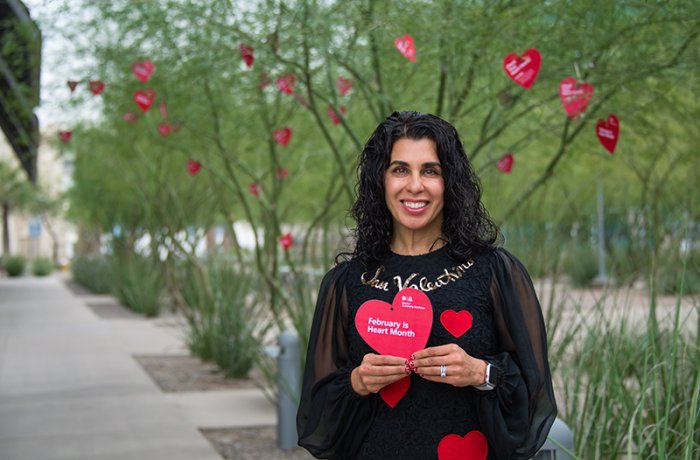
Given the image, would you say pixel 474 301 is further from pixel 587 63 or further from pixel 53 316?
pixel 53 316

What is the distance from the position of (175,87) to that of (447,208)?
18.8 ft

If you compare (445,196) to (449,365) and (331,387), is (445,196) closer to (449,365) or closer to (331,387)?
(449,365)

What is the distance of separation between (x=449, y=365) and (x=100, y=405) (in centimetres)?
712

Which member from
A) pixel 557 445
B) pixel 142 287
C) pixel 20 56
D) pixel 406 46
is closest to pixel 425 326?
pixel 557 445

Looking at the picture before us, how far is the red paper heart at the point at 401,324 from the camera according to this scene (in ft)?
8.34

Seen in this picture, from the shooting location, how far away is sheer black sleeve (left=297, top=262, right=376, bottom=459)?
2.72 meters

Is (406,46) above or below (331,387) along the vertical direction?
above

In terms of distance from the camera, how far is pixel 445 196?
8.82ft

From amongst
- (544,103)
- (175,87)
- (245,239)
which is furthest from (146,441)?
(245,239)

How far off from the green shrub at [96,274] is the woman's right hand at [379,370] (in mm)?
24198

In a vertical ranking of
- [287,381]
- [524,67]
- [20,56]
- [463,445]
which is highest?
[20,56]

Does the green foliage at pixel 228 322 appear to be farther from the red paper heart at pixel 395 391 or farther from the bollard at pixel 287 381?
the red paper heart at pixel 395 391

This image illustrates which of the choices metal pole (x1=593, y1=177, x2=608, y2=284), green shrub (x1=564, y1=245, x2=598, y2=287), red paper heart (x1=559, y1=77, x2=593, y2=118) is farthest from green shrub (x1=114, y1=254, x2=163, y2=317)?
red paper heart (x1=559, y1=77, x2=593, y2=118)

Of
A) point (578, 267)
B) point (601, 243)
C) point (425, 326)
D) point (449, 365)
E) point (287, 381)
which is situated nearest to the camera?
point (449, 365)
